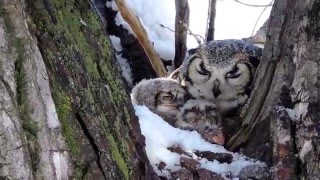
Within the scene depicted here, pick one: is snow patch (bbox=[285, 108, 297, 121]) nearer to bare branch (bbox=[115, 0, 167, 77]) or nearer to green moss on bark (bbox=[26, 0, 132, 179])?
green moss on bark (bbox=[26, 0, 132, 179])

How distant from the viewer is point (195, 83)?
2.43 m

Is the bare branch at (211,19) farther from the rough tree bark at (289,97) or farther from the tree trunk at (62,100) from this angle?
the tree trunk at (62,100)

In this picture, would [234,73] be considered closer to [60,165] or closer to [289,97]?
[289,97]

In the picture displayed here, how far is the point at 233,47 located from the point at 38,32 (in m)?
1.22

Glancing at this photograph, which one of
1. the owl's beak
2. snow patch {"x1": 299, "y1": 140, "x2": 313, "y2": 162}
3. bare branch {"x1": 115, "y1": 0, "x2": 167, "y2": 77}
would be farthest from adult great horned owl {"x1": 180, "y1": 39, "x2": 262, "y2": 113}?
snow patch {"x1": 299, "y1": 140, "x2": 313, "y2": 162}

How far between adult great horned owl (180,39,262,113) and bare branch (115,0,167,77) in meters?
0.64

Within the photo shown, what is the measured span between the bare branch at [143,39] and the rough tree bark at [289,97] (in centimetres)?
125

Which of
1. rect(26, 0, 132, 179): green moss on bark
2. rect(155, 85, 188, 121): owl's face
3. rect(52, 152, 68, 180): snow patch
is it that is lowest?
rect(155, 85, 188, 121): owl's face

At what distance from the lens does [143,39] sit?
312 cm

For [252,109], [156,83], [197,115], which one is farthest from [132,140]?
[156,83]

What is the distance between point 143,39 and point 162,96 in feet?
2.67

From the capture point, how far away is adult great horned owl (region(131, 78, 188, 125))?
7.66 ft

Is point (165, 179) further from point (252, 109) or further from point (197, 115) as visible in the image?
point (197, 115)

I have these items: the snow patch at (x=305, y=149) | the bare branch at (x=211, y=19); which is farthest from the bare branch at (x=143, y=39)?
the snow patch at (x=305, y=149)
